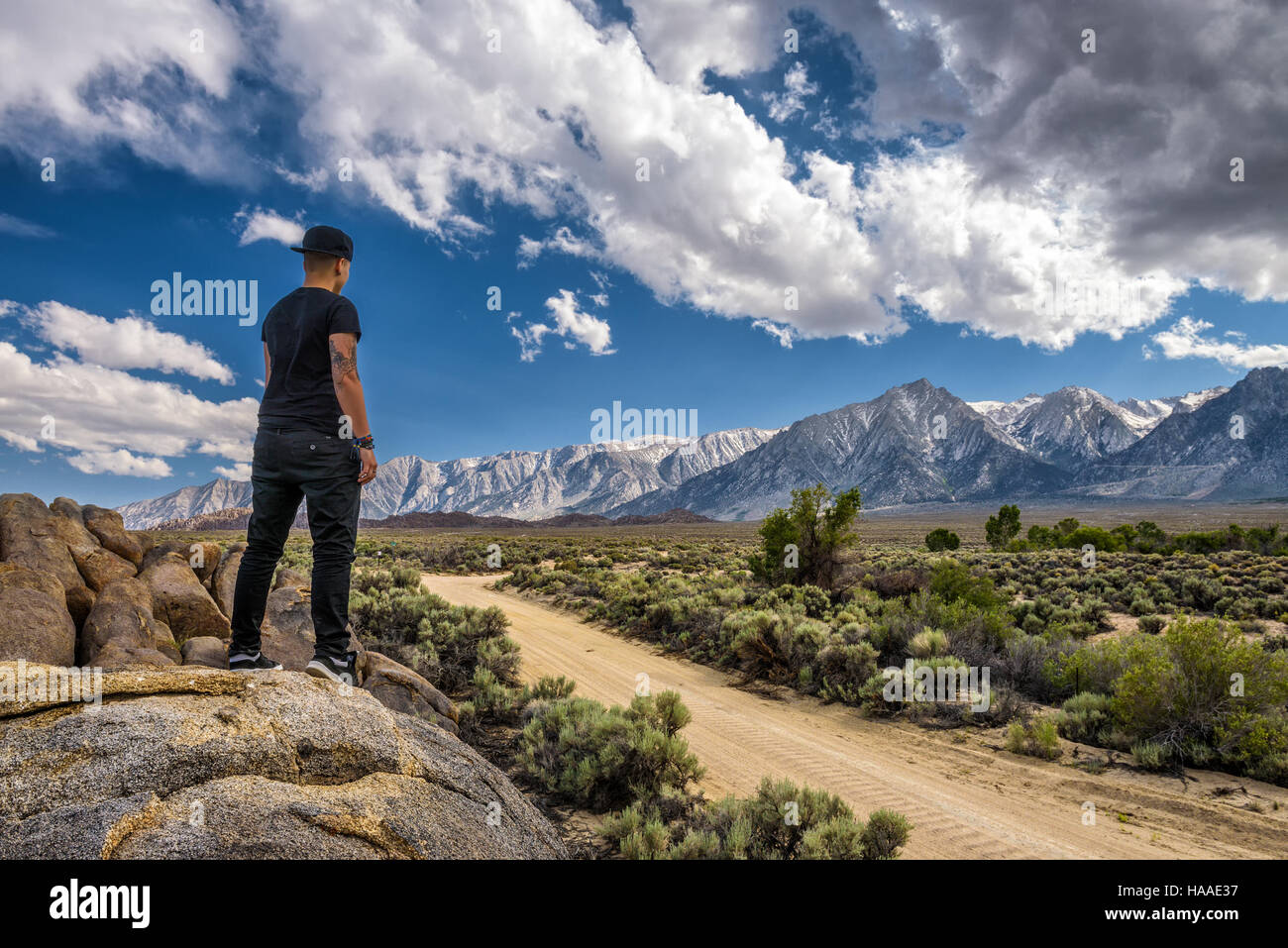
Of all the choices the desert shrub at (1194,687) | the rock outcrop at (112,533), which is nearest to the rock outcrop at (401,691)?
the rock outcrop at (112,533)

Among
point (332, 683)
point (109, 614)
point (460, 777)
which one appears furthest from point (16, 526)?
point (460, 777)

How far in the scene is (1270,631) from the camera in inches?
541

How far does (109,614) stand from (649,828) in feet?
17.5

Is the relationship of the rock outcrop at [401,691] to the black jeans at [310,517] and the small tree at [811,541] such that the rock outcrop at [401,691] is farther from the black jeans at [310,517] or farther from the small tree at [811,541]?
the small tree at [811,541]

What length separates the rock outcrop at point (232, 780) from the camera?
1.92m

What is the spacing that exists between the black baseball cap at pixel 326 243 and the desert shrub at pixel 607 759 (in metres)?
4.76

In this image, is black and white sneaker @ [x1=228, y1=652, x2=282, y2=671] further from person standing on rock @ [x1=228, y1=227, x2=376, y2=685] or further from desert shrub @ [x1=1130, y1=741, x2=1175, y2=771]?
desert shrub @ [x1=1130, y1=741, x2=1175, y2=771]

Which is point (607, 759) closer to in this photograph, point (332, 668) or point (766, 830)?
point (766, 830)

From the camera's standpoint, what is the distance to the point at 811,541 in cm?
1756

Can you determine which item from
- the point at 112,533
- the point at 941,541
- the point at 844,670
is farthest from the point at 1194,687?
the point at 941,541

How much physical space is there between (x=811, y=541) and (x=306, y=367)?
1584 centimetres

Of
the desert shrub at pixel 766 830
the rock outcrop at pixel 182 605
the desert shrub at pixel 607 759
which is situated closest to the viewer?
the desert shrub at pixel 766 830
